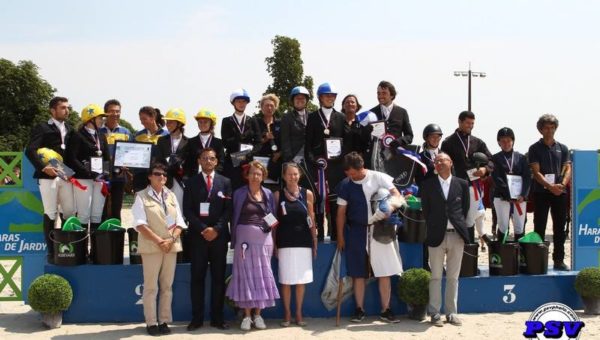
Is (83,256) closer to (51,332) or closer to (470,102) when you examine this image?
(51,332)

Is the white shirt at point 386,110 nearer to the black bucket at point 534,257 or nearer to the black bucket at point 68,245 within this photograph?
the black bucket at point 534,257

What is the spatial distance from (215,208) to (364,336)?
1997 mm

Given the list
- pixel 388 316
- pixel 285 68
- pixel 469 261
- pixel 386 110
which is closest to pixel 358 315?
pixel 388 316

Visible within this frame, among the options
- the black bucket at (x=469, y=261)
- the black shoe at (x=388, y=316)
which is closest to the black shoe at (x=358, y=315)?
the black shoe at (x=388, y=316)

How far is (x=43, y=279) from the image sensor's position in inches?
271

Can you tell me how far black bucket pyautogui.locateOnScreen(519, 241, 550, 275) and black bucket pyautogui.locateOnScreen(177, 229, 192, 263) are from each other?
3.92 meters

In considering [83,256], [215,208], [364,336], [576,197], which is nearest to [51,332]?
[83,256]

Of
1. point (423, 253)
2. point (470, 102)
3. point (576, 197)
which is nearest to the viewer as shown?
point (423, 253)

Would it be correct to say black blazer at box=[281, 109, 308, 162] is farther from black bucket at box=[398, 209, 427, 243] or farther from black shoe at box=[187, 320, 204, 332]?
black shoe at box=[187, 320, 204, 332]

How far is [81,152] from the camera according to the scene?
7.58 meters

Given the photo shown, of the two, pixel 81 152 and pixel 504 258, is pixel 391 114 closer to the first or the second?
pixel 504 258

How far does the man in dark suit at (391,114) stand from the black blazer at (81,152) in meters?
3.39

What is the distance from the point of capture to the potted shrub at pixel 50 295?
22.3 ft

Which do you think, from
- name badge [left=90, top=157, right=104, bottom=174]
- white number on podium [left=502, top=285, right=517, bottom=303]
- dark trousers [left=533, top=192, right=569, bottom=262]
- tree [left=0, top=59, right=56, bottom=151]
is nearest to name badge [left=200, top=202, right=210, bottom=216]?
name badge [left=90, top=157, right=104, bottom=174]
